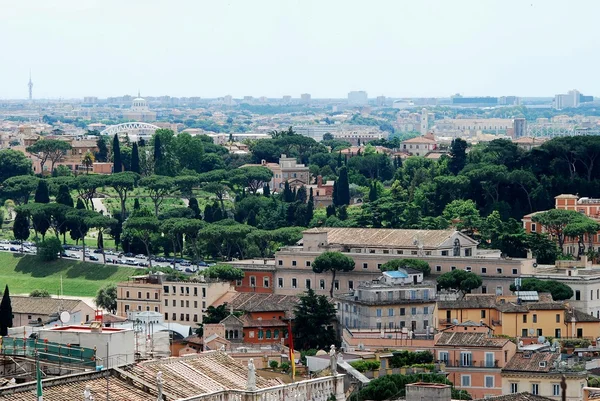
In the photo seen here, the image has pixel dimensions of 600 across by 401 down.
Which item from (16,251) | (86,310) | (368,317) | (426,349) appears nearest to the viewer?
(426,349)

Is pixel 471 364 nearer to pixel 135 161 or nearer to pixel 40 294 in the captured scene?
pixel 40 294

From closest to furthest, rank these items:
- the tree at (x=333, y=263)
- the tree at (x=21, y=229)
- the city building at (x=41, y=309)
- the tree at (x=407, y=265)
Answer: the city building at (x=41, y=309) → the tree at (x=407, y=265) → the tree at (x=333, y=263) → the tree at (x=21, y=229)

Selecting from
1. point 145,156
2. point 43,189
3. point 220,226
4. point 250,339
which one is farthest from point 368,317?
point 145,156

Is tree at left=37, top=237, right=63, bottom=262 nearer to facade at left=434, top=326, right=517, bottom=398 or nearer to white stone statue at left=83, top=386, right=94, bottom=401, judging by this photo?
facade at left=434, top=326, right=517, bottom=398

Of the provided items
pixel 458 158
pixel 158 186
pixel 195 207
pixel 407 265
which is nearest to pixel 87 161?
pixel 158 186

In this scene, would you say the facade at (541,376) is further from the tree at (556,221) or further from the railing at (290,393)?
the tree at (556,221)

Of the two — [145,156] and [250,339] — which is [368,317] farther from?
[145,156]

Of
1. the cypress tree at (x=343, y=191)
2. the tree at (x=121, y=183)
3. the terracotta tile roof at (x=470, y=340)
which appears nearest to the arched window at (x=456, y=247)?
the terracotta tile roof at (x=470, y=340)
